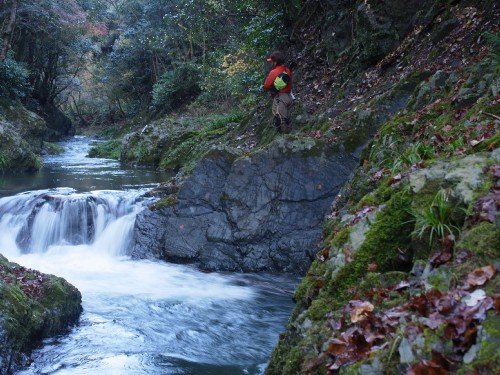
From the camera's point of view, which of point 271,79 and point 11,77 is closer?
point 271,79

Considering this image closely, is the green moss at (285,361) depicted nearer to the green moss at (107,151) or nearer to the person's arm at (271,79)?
the person's arm at (271,79)

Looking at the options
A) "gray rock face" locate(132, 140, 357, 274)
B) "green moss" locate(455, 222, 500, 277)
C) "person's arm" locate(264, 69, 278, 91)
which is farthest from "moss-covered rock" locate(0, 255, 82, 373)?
"person's arm" locate(264, 69, 278, 91)

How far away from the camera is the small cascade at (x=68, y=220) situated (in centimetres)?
1080

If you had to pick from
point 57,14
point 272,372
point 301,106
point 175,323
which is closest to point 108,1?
point 57,14

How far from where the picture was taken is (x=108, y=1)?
3712 centimetres

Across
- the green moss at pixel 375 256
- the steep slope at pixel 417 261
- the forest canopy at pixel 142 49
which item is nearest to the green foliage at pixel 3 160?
the forest canopy at pixel 142 49

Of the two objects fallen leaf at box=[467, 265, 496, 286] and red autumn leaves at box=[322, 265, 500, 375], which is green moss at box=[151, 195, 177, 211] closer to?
red autumn leaves at box=[322, 265, 500, 375]

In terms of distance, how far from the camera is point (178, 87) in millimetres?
30844

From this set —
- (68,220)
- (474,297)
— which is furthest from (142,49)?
(474,297)

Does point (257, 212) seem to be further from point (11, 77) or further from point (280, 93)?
point (11, 77)

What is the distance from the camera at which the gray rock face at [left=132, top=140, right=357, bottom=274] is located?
30.3 ft

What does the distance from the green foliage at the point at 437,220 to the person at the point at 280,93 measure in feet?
23.2

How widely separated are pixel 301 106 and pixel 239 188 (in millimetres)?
4049

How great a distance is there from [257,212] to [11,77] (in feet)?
62.4
